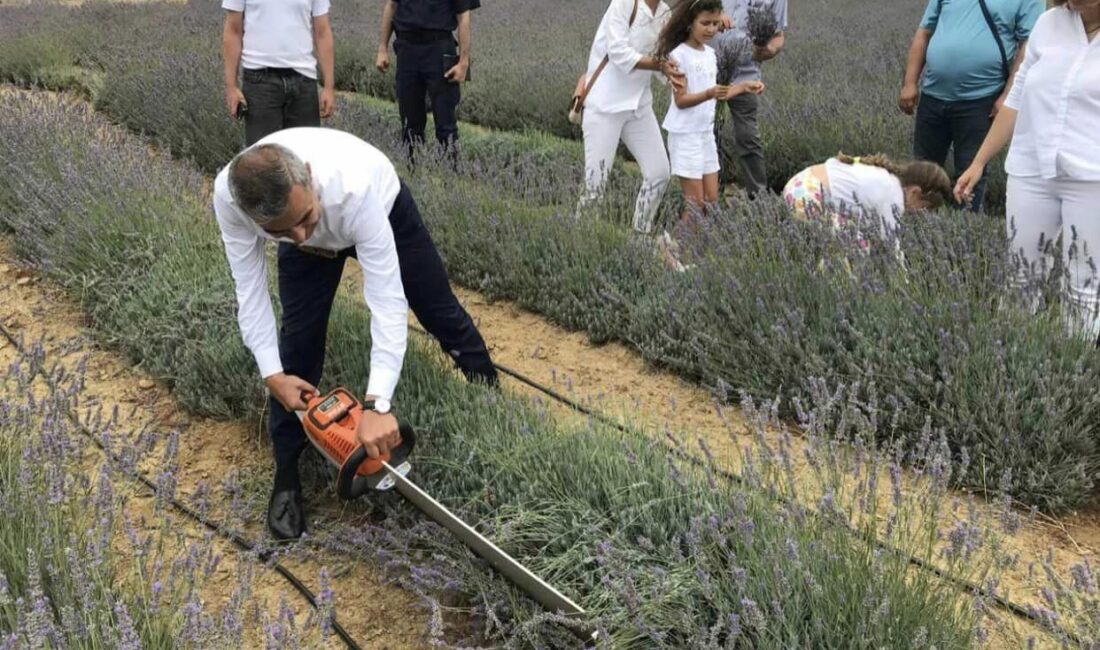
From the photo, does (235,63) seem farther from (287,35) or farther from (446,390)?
(446,390)

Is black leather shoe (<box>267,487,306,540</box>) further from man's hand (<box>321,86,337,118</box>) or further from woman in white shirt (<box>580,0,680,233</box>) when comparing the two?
man's hand (<box>321,86,337,118</box>)

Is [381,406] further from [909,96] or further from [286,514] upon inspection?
[909,96]

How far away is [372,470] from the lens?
7.57 ft

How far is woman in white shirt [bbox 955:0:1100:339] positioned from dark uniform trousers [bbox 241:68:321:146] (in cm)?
332

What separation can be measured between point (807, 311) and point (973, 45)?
5.42 feet

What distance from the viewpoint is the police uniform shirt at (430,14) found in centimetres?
508

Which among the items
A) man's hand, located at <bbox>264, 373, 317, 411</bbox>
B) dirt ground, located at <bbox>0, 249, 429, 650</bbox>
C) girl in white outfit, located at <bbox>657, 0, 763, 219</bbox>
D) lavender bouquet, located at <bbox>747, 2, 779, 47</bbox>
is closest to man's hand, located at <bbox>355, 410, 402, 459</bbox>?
man's hand, located at <bbox>264, 373, 317, 411</bbox>

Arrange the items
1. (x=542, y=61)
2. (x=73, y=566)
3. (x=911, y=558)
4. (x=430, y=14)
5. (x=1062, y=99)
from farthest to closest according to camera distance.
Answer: (x=542, y=61), (x=430, y=14), (x=1062, y=99), (x=911, y=558), (x=73, y=566)

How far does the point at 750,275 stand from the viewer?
11.8 ft

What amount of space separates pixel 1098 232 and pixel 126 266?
3.98 metres

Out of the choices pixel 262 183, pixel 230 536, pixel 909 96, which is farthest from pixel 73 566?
pixel 909 96

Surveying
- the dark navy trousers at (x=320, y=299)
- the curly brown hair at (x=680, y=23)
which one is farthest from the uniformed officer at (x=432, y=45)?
the dark navy trousers at (x=320, y=299)

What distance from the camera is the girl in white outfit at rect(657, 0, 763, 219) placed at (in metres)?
4.07

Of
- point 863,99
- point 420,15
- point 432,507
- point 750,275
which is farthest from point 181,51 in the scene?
point 432,507
